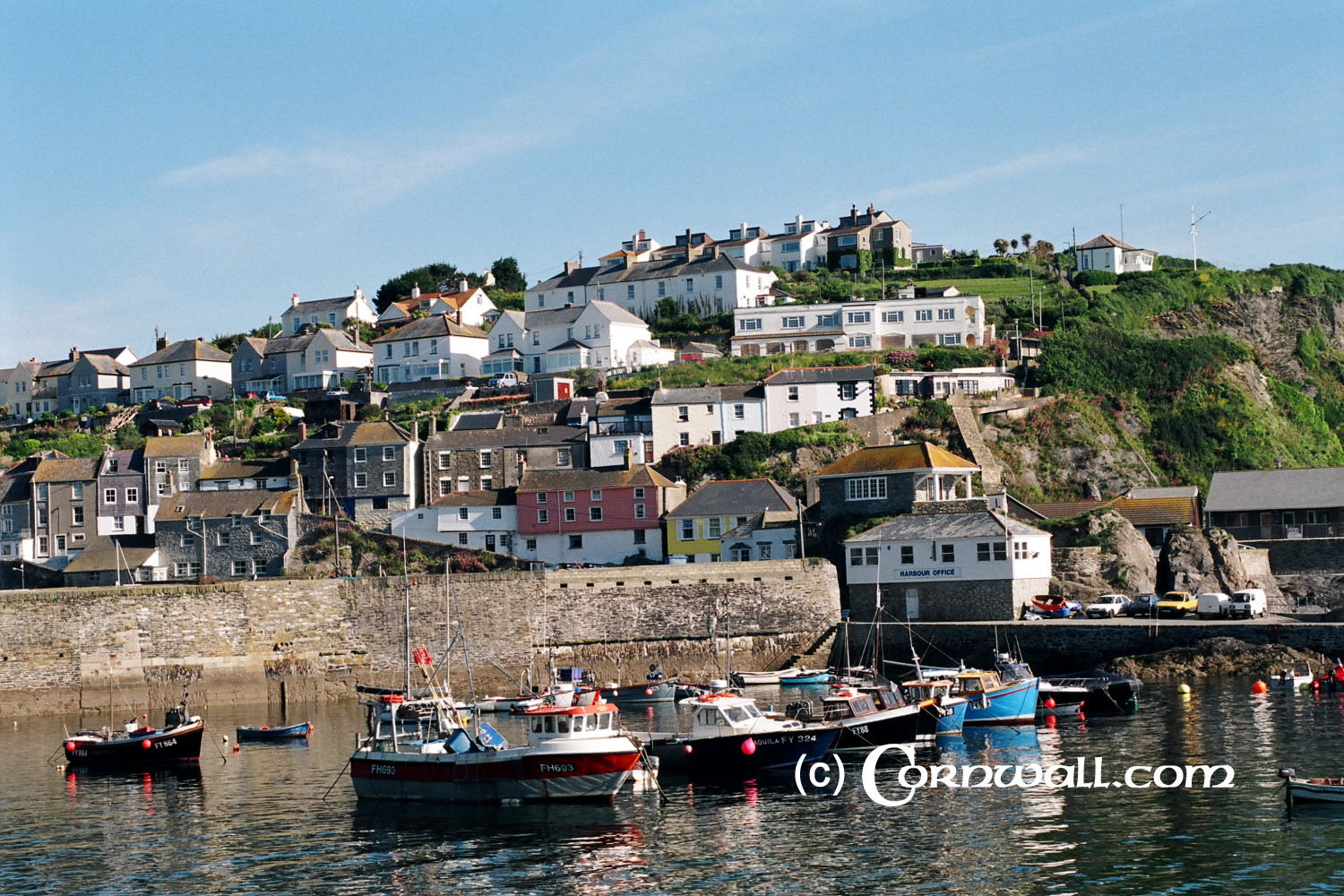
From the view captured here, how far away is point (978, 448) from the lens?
7712 cm

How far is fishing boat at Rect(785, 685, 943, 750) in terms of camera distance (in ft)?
137

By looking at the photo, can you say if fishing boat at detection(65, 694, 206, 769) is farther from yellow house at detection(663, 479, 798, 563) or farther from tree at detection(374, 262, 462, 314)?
→ tree at detection(374, 262, 462, 314)

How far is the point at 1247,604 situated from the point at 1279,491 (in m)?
13.5

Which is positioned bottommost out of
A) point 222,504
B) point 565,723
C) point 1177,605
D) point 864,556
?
point 565,723

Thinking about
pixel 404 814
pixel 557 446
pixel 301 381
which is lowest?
pixel 404 814

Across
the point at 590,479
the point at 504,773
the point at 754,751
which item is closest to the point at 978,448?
the point at 590,479

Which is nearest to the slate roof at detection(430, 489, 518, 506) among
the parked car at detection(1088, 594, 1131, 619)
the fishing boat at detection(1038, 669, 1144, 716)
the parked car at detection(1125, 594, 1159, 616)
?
the parked car at detection(1088, 594, 1131, 619)

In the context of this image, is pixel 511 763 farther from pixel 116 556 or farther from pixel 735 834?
Answer: pixel 116 556

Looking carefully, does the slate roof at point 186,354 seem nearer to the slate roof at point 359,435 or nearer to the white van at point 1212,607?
the slate roof at point 359,435

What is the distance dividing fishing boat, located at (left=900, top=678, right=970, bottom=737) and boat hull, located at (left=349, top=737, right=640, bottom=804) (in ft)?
38.5

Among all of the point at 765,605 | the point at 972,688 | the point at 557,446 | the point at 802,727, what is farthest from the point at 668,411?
the point at 802,727

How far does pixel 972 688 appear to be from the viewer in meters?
47.1

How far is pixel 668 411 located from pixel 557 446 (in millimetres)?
6225

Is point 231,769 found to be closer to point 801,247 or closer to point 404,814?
point 404,814
